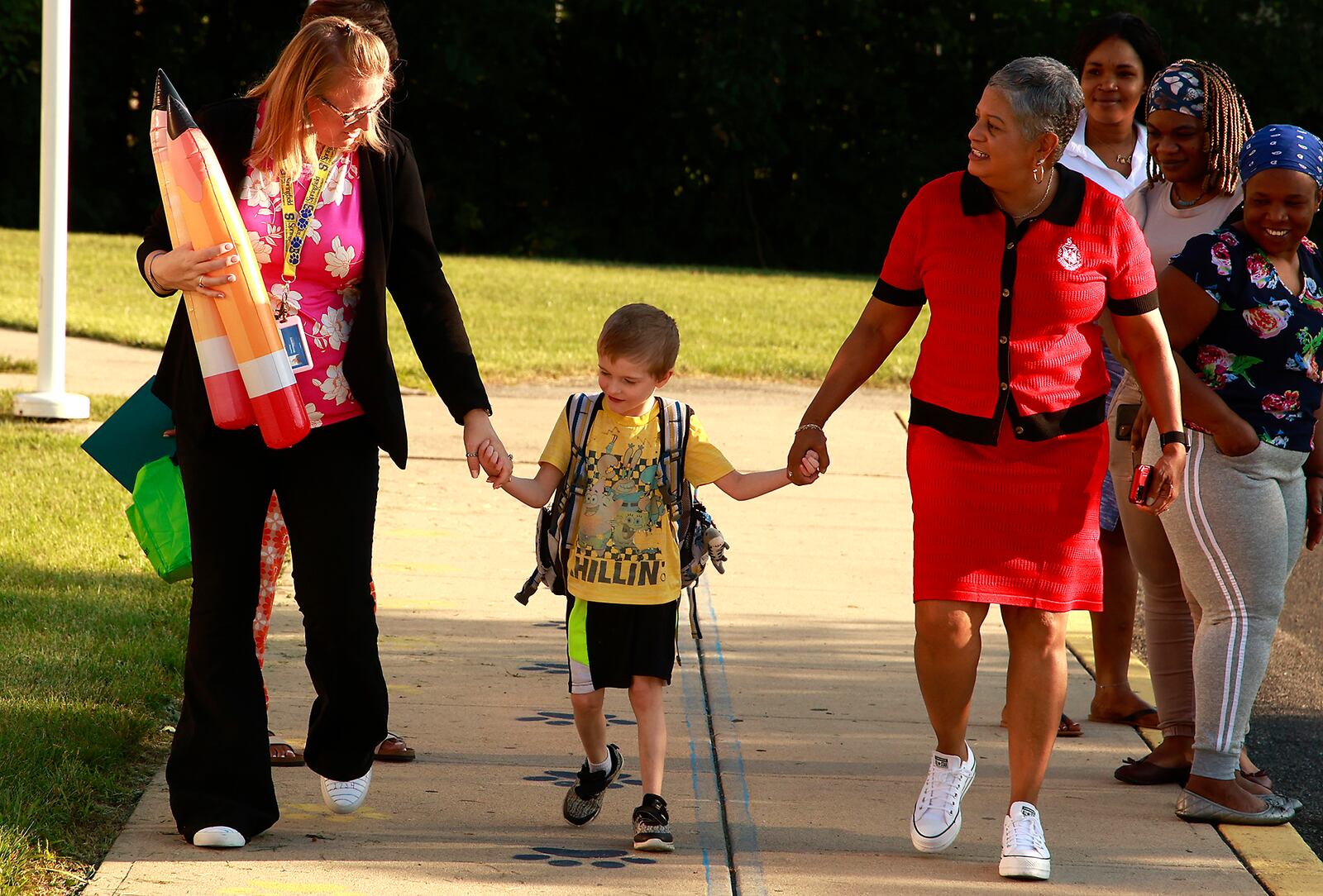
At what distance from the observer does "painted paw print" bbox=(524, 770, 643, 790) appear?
4258 mm

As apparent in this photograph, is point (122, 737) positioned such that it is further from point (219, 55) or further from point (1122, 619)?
point (219, 55)

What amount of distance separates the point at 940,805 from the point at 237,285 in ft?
6.95

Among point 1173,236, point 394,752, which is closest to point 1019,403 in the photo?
point 1173,236

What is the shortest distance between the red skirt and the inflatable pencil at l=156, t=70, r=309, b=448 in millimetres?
1571

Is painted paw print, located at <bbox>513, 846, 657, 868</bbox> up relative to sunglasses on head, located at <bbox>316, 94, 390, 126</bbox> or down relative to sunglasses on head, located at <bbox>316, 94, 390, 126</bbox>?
down

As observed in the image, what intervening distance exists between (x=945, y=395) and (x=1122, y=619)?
5.36 ft

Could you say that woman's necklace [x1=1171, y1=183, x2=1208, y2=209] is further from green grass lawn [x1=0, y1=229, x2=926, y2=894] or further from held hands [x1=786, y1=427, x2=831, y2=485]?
green grass lawn [x1=0, y1=229, x2=926, y2=894]

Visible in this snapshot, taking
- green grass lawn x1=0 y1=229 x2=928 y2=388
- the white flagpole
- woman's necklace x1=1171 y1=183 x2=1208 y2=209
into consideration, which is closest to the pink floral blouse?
woman's necklace x1=1171 y1=183 x2=1208 y2=209

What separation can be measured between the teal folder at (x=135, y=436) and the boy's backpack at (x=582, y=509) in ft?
3.44

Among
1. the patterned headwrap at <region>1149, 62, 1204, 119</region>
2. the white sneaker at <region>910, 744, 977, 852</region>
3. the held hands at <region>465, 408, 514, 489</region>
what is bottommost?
the white sneaker at <region>910, 744, 977, 852</region>

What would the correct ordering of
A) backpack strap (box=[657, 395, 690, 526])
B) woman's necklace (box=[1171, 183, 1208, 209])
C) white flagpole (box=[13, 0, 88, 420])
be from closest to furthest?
backpack strap (box=[657, 395, 690, 526]), woman's necklace (box=[1171, 183, 1208, 209]), white flagpole (box=[13, 0, 88, 420])

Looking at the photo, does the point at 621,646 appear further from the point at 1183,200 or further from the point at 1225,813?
the point at 1183,200

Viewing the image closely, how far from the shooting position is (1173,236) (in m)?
4.50

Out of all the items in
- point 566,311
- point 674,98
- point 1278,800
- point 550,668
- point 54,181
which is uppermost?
point 54,181
